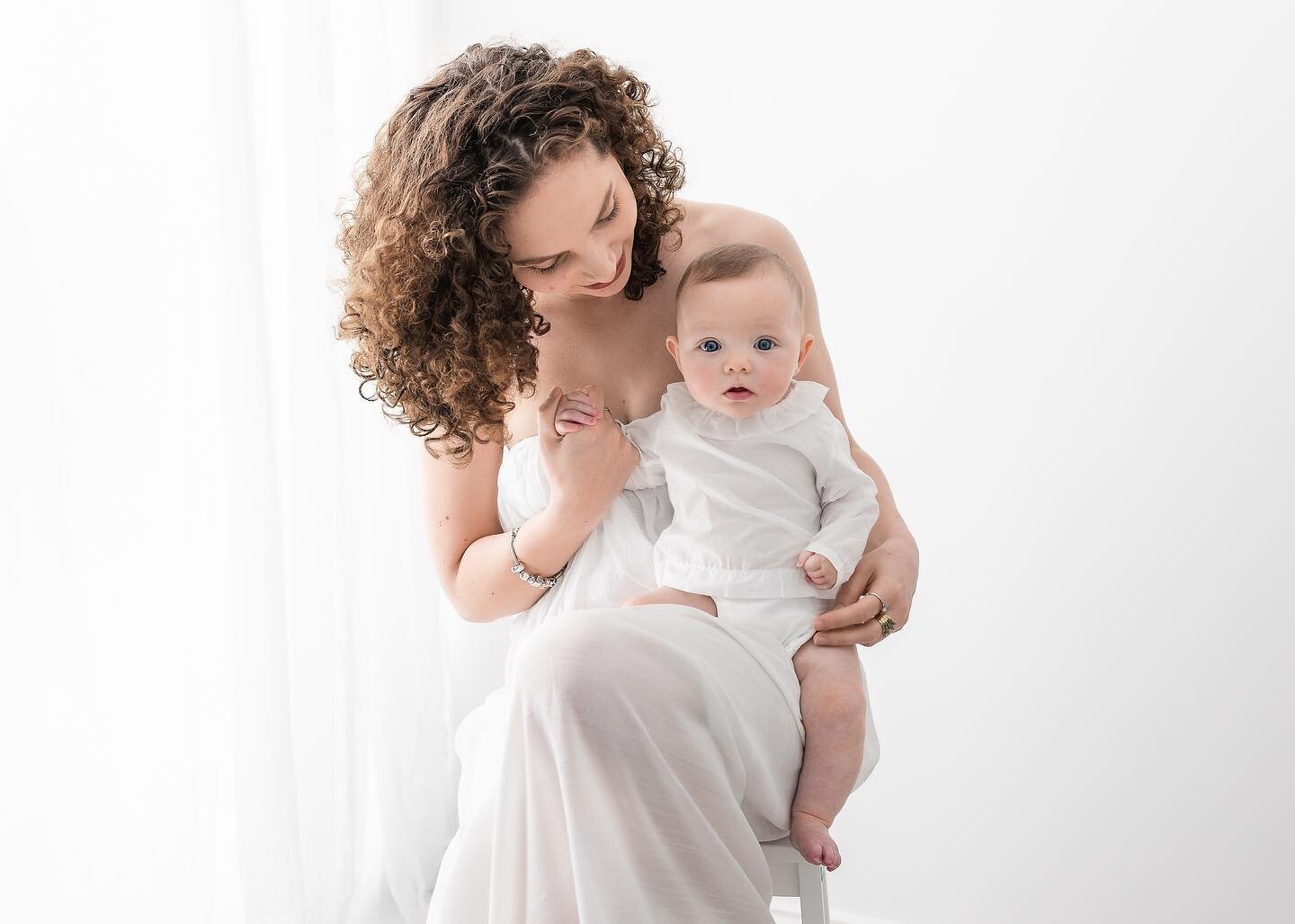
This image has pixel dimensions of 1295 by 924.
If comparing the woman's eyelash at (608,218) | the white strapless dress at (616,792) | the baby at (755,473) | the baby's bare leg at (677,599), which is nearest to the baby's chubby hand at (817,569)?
the baby at (755,473)

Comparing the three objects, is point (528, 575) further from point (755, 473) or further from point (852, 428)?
point (852, 428)

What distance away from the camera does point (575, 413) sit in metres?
1.33

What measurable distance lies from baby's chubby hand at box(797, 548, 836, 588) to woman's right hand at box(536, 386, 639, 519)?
255 mm

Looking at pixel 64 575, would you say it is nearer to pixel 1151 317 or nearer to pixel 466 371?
pixel 466 371

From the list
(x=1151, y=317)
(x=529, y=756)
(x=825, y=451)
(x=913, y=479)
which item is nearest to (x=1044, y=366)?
(x=1151, y=317)

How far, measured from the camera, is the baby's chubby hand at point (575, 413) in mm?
1332

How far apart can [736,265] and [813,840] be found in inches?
25.6

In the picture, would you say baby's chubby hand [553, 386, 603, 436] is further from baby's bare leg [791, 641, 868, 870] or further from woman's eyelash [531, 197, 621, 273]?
baby's bare leg [791, 641, 868, 870]

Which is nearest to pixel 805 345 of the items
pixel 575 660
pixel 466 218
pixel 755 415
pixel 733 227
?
pixel 755 415

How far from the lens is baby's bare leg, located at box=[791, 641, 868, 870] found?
111 centimetres

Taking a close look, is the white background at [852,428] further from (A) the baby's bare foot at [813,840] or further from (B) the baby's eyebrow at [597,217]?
(A) the baby's bare foot at [813,840]

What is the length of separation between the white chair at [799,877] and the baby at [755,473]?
15 cm

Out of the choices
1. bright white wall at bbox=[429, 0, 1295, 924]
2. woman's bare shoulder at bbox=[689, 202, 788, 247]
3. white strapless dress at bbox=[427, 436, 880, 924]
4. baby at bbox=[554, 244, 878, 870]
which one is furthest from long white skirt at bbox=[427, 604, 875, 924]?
bright white wall at bbox=[429, 0, 1295, 924]

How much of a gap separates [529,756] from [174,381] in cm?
87
